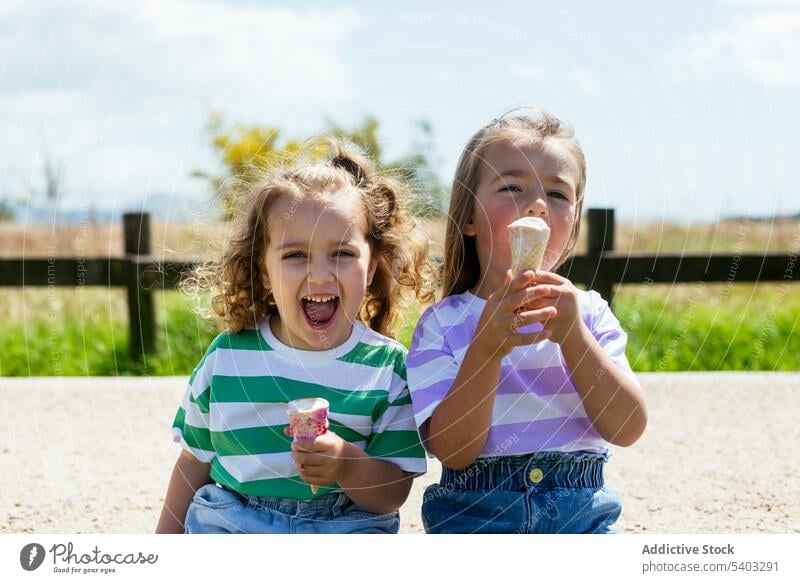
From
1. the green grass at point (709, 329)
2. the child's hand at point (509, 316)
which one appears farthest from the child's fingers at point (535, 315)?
the green grass at point (709, 329)

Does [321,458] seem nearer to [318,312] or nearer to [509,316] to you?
[318,312]

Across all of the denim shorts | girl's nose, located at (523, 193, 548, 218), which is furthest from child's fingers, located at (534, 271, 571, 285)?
the denim shorts

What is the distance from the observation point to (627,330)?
19.6ft

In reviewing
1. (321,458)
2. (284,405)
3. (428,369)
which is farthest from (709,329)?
(321,458)

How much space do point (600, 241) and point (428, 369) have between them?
3.62 metres

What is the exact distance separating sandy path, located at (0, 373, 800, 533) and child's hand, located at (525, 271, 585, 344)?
1.14 metres

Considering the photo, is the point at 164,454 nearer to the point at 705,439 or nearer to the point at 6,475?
the point at 6,475

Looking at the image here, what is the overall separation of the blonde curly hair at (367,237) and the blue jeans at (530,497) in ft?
1.44

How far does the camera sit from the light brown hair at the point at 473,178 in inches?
97.0

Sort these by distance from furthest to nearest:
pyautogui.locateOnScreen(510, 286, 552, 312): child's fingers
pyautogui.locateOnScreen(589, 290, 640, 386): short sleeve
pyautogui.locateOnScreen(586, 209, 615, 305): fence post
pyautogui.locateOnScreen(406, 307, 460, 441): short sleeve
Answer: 1. pyautogui.locateOnScreen(586, 209, 615, 305): fence post
2. pyautogui.locateOnScreen(589, 290, 640, 386): short sleeve
3. pyautogui.locateOnScreen(406, 307, 460, 441): short sleeve
4. pyautogui.locateOnScreen(510, 286, 552, 312): child's fingers

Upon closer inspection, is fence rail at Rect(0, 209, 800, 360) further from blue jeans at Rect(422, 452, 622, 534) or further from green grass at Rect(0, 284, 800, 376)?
blue jeans at Rect(422, 452, 622, 534)

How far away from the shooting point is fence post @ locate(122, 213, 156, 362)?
19.3ft

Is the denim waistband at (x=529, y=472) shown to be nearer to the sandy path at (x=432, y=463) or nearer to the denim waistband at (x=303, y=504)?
the denim waistband at (x=303, y=504)

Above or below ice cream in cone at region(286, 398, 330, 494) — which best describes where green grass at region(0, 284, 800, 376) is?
below
